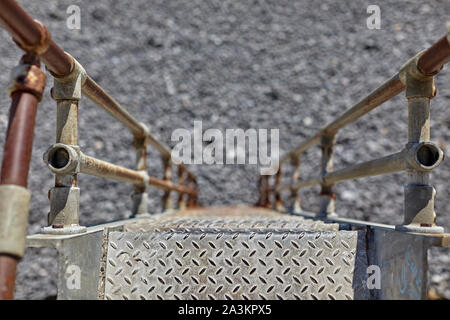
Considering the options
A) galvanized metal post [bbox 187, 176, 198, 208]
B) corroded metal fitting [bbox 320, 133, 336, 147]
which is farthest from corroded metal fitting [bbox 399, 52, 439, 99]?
galvanized metal post [bbox 187, 176, 198, 208]

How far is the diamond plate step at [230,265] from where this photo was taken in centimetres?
187

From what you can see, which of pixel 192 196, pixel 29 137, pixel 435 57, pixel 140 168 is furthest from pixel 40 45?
pixel 192 196

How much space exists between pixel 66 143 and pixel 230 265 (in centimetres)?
95

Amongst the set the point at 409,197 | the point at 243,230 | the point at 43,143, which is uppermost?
the point at 43,143

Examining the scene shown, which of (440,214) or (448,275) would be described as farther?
(440,214)

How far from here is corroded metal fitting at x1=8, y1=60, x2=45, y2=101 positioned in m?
1.25

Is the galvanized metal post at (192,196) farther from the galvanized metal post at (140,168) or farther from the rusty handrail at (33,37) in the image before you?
the rusty handrail at (33,37)

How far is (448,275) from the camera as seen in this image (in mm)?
7629

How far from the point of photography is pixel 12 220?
1.16 meters

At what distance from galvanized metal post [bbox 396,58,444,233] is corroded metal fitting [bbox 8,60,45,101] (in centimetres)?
145

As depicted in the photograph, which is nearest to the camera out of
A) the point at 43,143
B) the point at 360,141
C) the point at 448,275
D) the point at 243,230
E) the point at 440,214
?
the point at 243,230
